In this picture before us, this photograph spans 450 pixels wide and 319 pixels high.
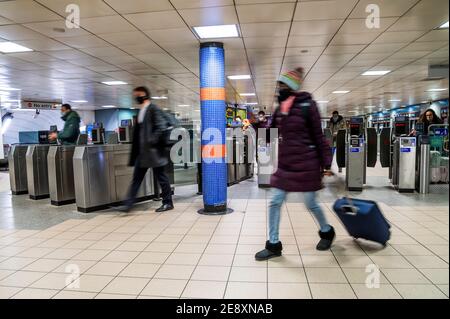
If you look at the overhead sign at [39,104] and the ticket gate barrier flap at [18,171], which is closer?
the ticket gate barrier flap at [18,171]

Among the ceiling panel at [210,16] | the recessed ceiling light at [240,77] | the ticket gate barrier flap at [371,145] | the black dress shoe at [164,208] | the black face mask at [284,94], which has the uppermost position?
the recessed ceiling light at [240,77]

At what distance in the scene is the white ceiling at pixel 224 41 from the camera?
382 centimetres

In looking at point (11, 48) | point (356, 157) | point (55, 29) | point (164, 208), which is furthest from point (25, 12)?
point (356, 157)

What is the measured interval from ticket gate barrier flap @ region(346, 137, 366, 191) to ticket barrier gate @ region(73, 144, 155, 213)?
3.83m

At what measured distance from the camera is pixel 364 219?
288cm

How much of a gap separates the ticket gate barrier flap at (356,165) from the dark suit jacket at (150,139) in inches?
149

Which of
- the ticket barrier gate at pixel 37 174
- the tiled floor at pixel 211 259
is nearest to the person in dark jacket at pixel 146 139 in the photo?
the tiled floor at pixel 211 259

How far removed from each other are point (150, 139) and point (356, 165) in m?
4.04

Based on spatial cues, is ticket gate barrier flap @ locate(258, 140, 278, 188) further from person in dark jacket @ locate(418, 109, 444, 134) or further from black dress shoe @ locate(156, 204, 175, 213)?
person in dark jacket @ locate(418, 109, 444, 134)

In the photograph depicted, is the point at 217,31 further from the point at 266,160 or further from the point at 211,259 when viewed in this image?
the point at 211,259

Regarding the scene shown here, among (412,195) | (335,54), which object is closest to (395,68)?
(335,54)

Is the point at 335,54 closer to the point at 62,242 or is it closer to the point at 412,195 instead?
the point at 412,195

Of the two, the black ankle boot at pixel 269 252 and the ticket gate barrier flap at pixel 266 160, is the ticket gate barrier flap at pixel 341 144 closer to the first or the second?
the ticket gate barrier flap at pixel 266 160
